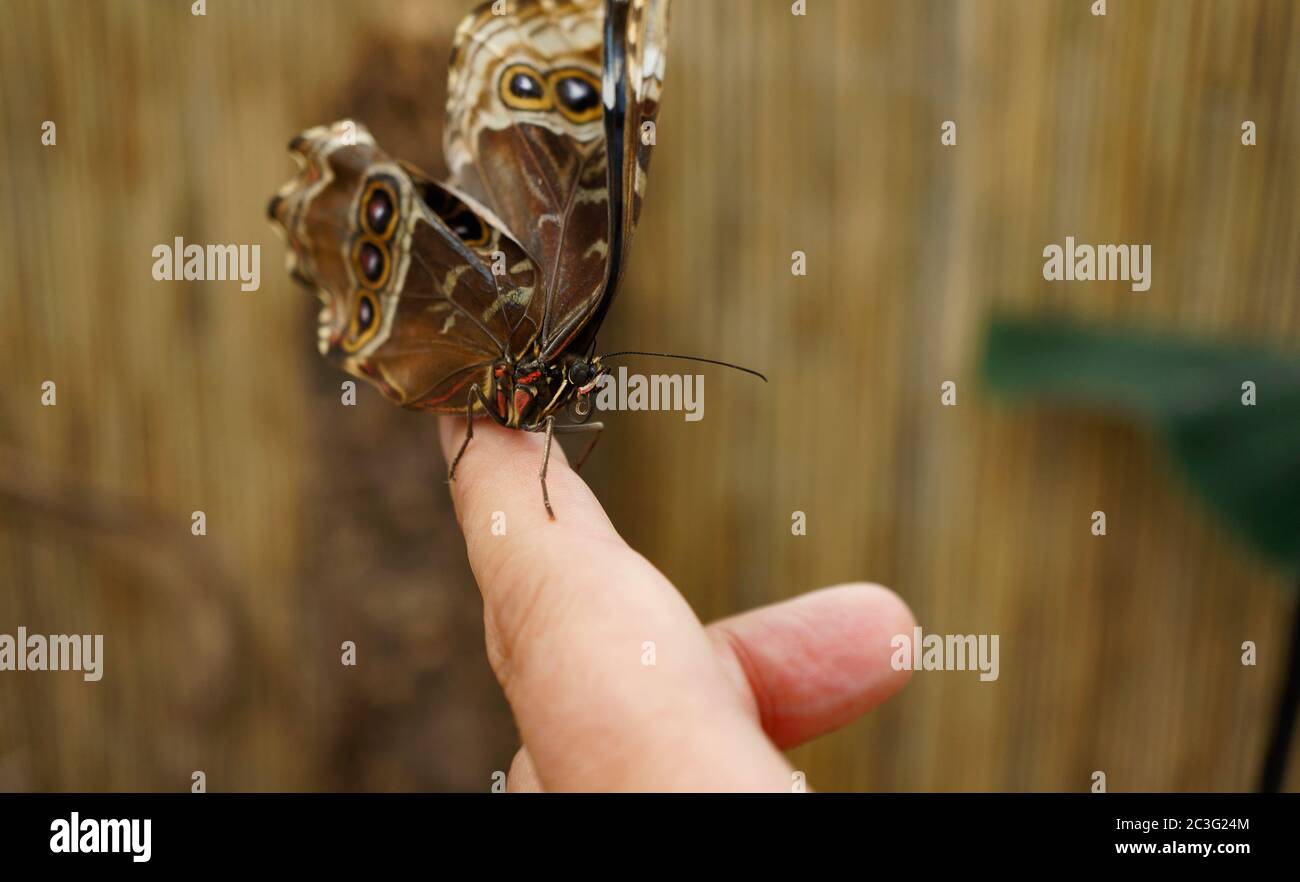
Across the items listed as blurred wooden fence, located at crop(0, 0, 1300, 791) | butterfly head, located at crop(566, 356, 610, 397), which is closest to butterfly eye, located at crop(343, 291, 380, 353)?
butterfly head, located at crop(566, 356, 610, 397)

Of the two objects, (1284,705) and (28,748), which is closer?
(1284,705)

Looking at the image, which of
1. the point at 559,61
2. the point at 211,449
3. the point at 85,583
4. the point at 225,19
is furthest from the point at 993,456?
the point at 85,583

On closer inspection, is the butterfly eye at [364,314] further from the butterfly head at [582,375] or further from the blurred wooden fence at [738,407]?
the blurred wooden fence at [738,407]

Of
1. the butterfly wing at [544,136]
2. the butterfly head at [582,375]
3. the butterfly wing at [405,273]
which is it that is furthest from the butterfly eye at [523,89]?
the butterfly head at [582,375]

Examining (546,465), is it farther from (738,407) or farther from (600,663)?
(738,407)
